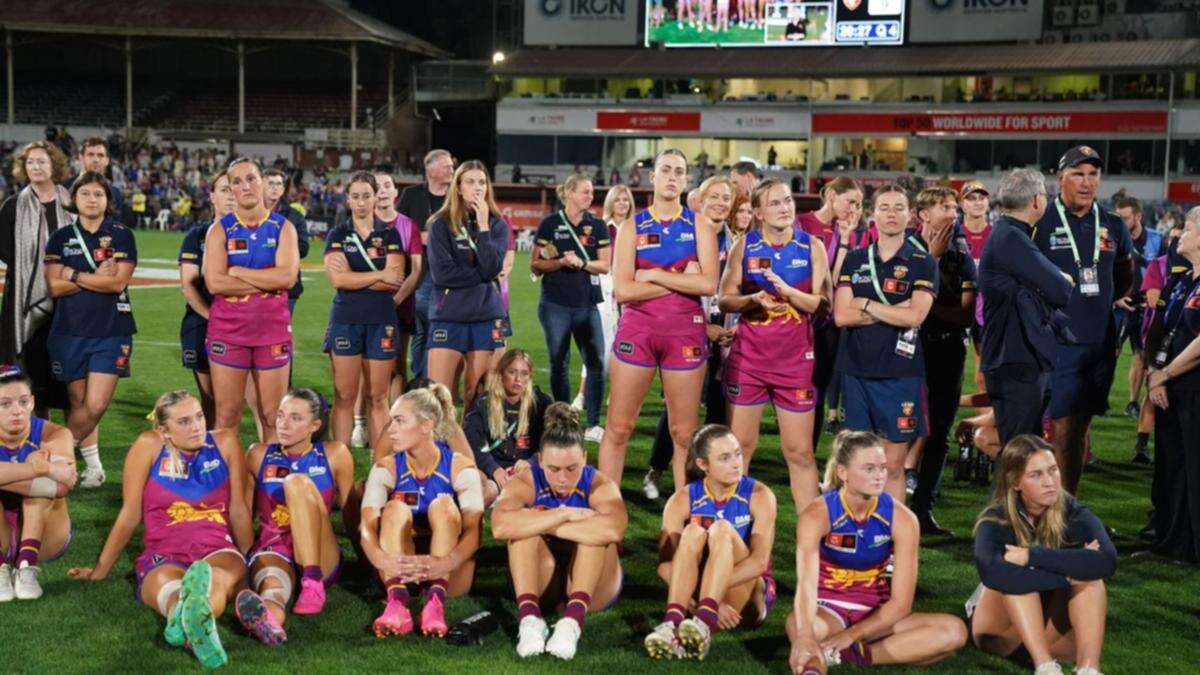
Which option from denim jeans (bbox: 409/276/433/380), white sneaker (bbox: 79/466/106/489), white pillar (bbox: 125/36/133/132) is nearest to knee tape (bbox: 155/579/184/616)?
white sneaker (bbox: 79/466/106/489)

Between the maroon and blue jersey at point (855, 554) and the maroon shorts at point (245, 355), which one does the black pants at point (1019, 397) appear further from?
the maroon shorts at point (245, 355)

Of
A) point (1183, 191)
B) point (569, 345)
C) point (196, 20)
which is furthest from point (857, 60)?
point (569, 345)

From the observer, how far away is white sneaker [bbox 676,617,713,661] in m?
5.09

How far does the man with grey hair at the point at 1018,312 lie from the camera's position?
21.3 feet

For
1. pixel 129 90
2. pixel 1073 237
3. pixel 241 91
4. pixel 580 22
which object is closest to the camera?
pixel 1073 237

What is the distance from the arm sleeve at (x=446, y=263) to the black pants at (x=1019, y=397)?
10.9 feet

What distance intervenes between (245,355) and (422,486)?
2103 mm

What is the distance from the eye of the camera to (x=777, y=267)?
6.65m

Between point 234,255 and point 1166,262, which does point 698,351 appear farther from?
point 1166,262

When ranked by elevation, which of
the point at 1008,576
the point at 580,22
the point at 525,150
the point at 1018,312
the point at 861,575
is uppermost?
the point at 580,22

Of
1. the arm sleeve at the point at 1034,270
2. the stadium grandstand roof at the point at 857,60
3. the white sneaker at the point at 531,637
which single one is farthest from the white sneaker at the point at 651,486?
the stadium grandstand roof at the point at 857,60

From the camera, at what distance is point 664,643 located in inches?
201

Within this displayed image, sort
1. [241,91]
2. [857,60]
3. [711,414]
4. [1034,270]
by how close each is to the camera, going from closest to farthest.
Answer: [1034,270] < [711,414] < [857,60] < [241,91]

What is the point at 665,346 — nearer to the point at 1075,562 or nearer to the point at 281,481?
the point at 281,481
